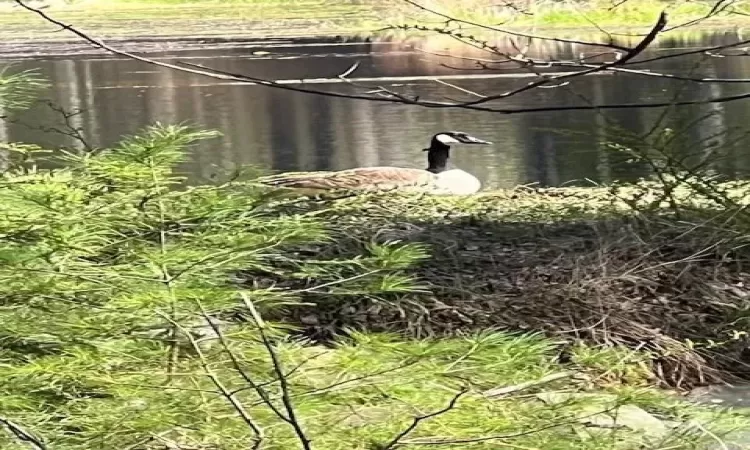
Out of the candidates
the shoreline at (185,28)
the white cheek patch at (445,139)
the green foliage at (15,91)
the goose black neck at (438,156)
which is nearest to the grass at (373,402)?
the green foliage at (15,91)

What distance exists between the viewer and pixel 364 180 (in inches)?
227

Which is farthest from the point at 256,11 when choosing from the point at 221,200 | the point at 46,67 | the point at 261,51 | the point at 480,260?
the point at 221,200

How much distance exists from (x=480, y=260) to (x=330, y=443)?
2443 millimetres

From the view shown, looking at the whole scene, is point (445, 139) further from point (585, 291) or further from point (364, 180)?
point (585, 291)

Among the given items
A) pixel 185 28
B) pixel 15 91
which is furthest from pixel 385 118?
pixel 185 28

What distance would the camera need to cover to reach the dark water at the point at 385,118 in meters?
6.64

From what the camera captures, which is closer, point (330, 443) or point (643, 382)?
point (330, 443)

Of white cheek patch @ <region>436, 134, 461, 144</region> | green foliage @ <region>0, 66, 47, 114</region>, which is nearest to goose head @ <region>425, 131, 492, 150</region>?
white cheek patch @ <region>436, 134, 461, 144</region>

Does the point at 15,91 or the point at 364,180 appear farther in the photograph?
the point at 364,180

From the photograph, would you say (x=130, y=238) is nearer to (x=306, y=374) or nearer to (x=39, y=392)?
(x=39, y=392)

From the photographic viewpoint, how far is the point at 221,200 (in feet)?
7.11

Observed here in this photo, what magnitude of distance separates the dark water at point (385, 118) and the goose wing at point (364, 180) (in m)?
0.24

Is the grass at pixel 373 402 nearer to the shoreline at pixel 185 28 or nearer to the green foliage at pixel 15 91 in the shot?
the green foliage at pixel 15 91

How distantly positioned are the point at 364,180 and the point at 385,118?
4306 millimetres
